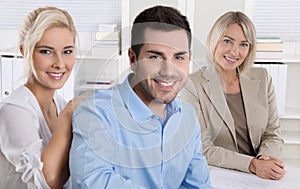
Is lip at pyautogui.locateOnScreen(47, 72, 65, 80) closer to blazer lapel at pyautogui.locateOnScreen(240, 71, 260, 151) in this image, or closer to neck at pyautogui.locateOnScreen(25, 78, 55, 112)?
neck at pyautogui.locateOnScreen(25, 78, 55, 112)

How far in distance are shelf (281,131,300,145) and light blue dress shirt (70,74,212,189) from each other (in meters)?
2.74

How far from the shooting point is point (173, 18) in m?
1.00

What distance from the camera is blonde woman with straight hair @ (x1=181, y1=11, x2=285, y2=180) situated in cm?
166

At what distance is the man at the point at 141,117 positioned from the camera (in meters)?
0.98

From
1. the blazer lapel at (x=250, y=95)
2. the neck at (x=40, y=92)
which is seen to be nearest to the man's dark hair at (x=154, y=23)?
the neck at (x=40, y=92)

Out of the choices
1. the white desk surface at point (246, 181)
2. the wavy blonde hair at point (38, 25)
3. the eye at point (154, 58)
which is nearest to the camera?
the eye at point (154, 58)

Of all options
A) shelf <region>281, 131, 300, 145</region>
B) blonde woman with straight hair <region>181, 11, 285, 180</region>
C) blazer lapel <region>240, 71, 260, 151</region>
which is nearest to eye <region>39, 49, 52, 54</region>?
blonde woman with straight hair <region>181, 11, 285, 180</region>

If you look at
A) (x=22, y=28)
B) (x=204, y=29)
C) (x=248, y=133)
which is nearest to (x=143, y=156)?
(x=22, y=28)

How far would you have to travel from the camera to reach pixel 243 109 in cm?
197

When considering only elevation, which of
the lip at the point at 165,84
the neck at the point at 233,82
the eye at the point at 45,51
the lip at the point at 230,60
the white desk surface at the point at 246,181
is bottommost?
the white desk surface at the point at 246,181

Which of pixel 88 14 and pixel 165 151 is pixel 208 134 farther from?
pixel 88 14

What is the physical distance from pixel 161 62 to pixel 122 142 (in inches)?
8.0

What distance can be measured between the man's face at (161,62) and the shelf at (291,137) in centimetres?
288

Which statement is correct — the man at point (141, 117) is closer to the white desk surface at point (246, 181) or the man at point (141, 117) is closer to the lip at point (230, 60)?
the white desk surface at point (246, 181)
